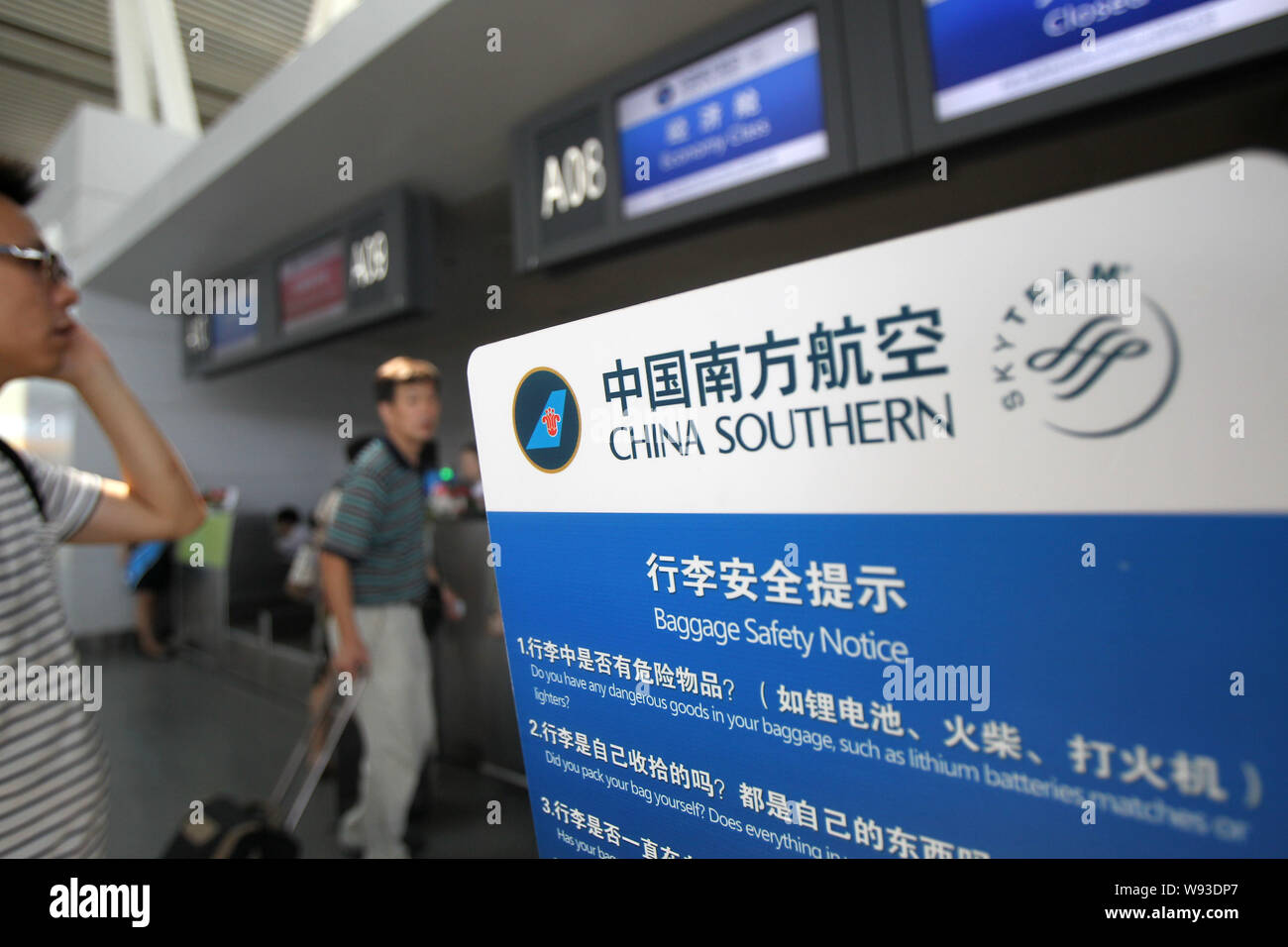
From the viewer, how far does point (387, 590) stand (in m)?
1.74

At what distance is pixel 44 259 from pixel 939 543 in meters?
1.12

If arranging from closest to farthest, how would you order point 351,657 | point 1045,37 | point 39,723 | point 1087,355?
point 1087,355 → point 39,723 → point 1045,37 → point 351,657

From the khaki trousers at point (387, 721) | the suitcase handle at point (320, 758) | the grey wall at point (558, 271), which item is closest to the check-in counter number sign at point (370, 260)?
the grey wall at point (558, 271)

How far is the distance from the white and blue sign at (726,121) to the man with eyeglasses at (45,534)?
123 cm

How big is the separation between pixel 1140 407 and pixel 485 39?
1959 mm

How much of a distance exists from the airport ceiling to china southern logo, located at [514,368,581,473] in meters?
3.63

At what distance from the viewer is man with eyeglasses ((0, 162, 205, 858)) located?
738 millimetres

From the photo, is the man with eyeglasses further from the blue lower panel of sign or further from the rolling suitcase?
the blue lower panel of sign

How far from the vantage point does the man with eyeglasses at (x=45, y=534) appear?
2.42 ft

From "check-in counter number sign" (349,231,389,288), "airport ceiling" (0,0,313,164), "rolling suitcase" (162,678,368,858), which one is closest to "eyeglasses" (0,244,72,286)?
"rolling suitcase" (162,678,368,858)

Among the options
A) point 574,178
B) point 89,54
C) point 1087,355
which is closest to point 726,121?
point 574,178

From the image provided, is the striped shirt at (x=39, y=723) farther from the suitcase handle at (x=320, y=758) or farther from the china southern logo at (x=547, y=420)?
the suitcase handle at (x=320, y=758)

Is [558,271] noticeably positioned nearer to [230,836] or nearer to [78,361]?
[78,361]

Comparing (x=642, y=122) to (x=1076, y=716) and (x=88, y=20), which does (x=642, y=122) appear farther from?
(x=88, y=20)
